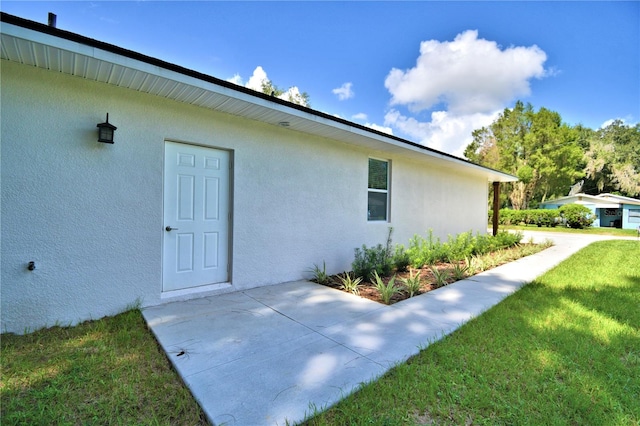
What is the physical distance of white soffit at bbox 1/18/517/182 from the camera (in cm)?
262

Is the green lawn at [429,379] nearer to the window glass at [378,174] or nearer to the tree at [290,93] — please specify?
the window glass at [378,174]

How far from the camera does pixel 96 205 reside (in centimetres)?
342

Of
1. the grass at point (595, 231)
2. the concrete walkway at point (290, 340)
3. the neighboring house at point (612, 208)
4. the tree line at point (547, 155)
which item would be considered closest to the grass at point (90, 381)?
the concrete walkway at point (290, 340)

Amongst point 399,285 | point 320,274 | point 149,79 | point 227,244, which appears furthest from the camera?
point 320,274

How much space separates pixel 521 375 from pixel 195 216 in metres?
4.25

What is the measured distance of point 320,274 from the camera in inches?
214

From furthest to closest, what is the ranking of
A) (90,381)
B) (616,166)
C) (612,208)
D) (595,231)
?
1. (616,166)
2. (612,208)
3. (595,231)
4. (90,381)

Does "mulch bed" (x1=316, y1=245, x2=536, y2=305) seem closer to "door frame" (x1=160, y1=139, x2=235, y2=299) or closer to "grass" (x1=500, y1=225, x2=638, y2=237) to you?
"door frame" (x1=160, y1=139, x2=235, y2=299)

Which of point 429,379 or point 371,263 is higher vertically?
point 371,263

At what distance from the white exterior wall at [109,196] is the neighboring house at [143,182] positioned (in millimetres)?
13

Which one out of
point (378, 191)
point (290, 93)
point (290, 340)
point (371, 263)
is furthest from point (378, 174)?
point (290, 93)

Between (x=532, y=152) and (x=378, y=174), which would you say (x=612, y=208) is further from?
(x=378, y=174)

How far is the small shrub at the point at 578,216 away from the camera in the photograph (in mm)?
19453

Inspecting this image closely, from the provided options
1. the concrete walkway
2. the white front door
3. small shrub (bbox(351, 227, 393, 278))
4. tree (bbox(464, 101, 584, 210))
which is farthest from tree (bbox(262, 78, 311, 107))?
the concrete walkway
